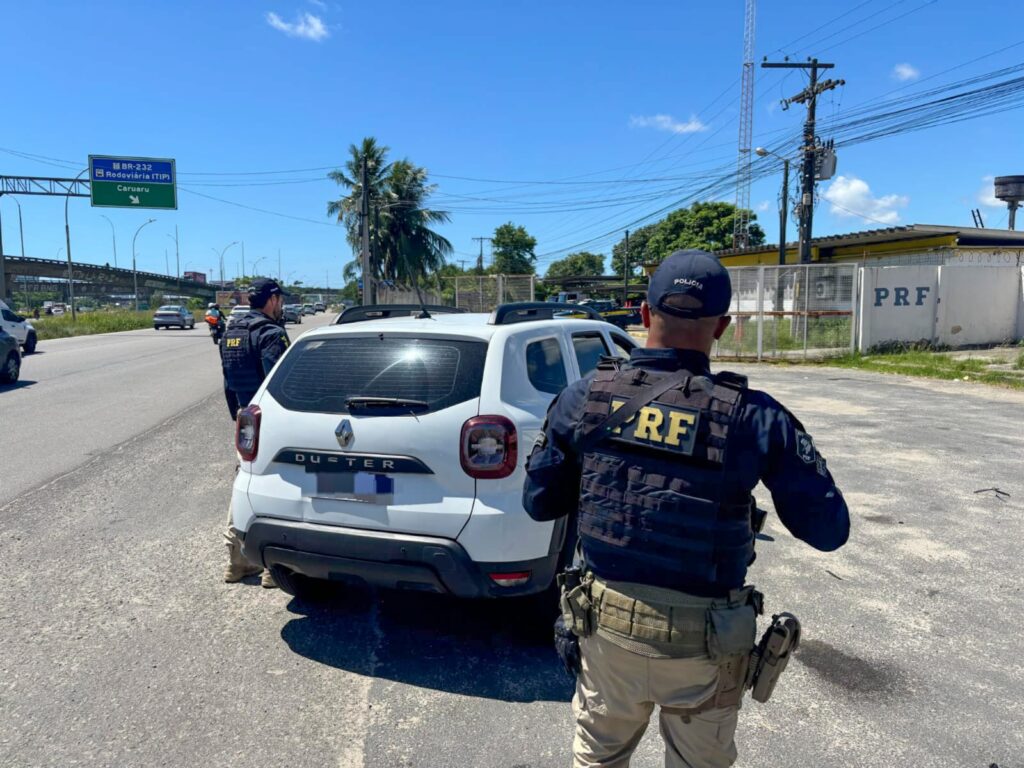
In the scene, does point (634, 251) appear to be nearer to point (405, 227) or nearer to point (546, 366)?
point (405, 227)

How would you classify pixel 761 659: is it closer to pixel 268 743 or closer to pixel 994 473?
pixel 268 743

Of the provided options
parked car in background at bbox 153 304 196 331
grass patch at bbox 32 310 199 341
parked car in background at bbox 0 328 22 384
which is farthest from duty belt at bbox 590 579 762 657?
parked car in background at bbox 153 304 196 331

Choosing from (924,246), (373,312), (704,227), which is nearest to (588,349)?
(373,312)

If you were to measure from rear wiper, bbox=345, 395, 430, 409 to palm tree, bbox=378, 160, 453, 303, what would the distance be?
143 feet

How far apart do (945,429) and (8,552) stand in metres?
10.2

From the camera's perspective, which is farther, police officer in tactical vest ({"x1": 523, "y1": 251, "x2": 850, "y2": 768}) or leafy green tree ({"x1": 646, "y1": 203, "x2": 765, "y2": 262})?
leafy green tree ({"x1": 646, "y1": 203, "x2": 765, "y2": 262})

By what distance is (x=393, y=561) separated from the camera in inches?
126

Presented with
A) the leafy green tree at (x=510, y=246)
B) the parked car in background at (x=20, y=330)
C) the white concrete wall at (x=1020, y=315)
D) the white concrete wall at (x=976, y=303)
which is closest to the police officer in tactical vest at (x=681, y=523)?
the white concrete wall at (x=976, y=303)

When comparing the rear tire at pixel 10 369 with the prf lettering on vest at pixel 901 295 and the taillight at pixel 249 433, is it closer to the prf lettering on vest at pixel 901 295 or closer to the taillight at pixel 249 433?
the taillight at pixel 249 433

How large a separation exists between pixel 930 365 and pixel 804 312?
129 inches

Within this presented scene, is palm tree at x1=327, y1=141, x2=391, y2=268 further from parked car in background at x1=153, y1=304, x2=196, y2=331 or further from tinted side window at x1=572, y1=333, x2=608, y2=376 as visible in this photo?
tinted side window at x1=572, y1=333, x2=608, y2=376

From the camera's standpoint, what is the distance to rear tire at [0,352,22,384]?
43.8ft

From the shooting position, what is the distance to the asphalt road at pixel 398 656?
2.80m

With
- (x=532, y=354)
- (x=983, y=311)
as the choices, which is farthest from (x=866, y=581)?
Result: (x=983, y=311)
